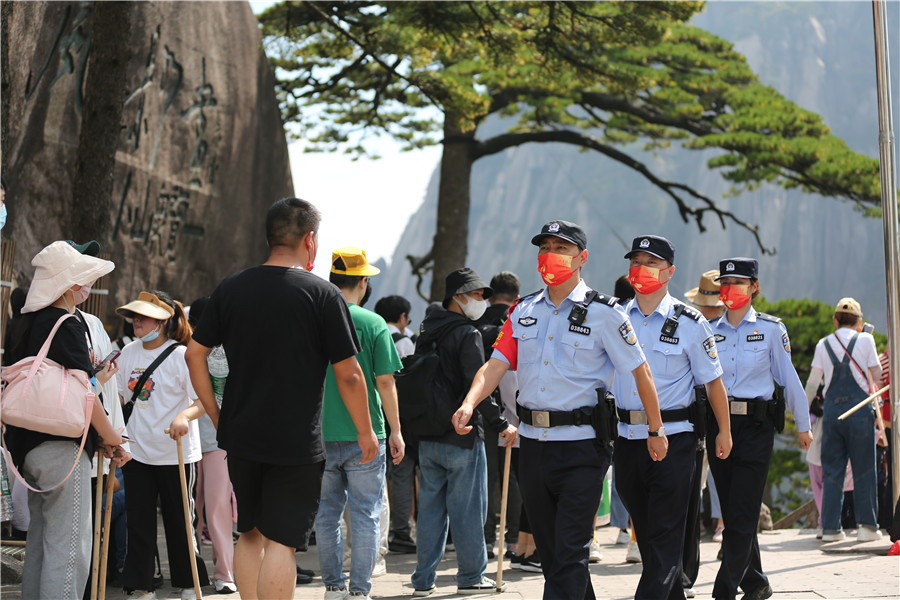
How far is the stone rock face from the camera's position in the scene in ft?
30.2

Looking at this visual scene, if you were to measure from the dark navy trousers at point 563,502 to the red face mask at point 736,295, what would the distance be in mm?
1908

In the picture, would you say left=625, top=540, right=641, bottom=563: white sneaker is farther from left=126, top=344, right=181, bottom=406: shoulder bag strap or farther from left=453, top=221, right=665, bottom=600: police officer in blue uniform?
left=126, top=344, right=181, bottom=406: shoulder bag strap

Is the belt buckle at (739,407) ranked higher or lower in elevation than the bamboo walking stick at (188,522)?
higher

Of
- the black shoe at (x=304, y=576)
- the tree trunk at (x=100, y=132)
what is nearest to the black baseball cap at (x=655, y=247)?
the black shoe at (x=304, y=576)

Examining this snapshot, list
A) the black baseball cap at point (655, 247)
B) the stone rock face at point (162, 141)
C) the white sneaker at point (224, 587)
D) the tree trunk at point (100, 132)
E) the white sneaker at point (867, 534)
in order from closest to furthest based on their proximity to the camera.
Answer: the black baseball cap at point (655, 247)
the white sneaker at point (224, 587)
the tree trunk at point (100, 132)
the white sneaker at point (867, 534)
the stone rock face at point (162, 141)

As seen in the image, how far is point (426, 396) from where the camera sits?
638 centimetres

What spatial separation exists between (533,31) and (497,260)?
270 ft

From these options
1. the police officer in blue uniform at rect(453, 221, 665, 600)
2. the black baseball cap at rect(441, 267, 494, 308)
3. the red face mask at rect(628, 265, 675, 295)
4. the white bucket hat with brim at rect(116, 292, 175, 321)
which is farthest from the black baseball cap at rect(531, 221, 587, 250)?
the white bucket hat with brim at rect(116, 292, 175, 321)

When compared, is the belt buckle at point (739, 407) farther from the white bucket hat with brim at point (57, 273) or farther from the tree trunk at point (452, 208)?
the tree trunk at point (452, 208)

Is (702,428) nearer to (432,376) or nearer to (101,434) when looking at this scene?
(432,376)

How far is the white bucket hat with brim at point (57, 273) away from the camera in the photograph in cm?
480

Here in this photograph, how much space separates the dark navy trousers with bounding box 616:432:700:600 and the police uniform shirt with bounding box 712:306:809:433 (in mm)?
920

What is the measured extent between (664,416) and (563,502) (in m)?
0.94

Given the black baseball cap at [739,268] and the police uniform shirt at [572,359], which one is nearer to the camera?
the police uniform shirt at [572,359]
